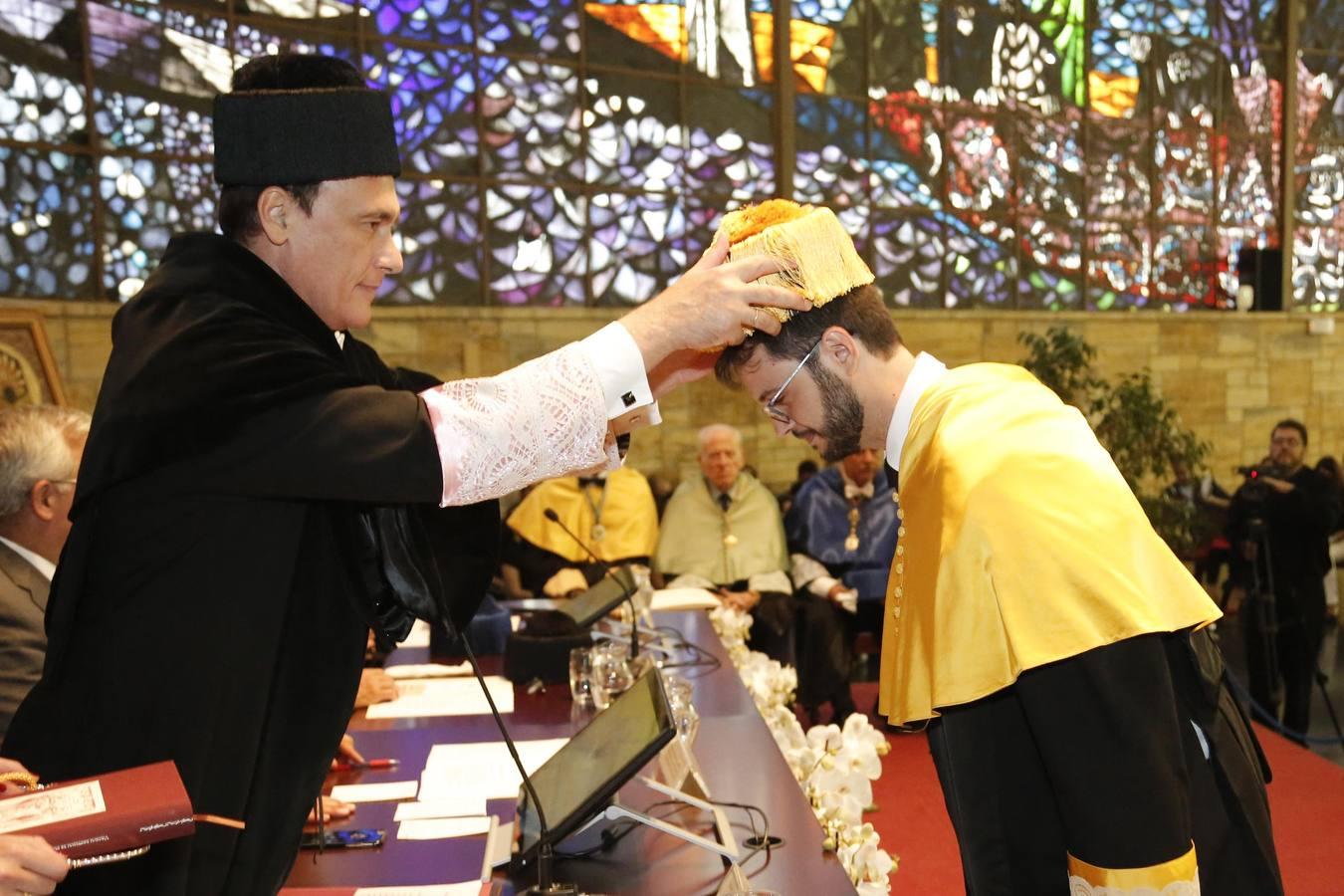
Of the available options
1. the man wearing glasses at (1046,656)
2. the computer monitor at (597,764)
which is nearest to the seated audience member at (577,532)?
the computer monitor at (597,764)

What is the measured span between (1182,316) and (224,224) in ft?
38.7

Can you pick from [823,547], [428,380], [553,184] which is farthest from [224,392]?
[553,184]

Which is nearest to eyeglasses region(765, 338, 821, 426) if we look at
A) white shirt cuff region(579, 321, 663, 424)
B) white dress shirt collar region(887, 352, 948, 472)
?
white dress shirt collar region(887, 352, 948, 472)

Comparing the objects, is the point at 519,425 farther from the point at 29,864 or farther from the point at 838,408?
the point at 838,408

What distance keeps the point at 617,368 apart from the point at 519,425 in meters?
0.14

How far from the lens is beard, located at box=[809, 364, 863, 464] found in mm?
2170

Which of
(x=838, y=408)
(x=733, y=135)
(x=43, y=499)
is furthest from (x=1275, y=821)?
(x=733, y=135)

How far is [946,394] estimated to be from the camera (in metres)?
1.97

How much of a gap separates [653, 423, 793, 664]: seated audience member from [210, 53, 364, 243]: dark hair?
5.60 meters

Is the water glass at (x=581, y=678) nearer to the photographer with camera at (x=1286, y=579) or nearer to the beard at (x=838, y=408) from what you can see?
the beard at (x=838, y=408)

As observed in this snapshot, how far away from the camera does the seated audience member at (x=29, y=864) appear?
127cm

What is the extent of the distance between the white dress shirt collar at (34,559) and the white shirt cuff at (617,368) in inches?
81.9

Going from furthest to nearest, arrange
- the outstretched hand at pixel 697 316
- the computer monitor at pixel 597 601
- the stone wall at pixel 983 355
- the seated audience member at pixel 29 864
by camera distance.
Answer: the stone wall at pixel 983 355, the computer monitor at pixel 597 601, the outstretched hand at pixel 697 316, the seated audience member at pixel 29 864

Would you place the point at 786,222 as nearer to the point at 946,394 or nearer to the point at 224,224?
the point at 946,394
